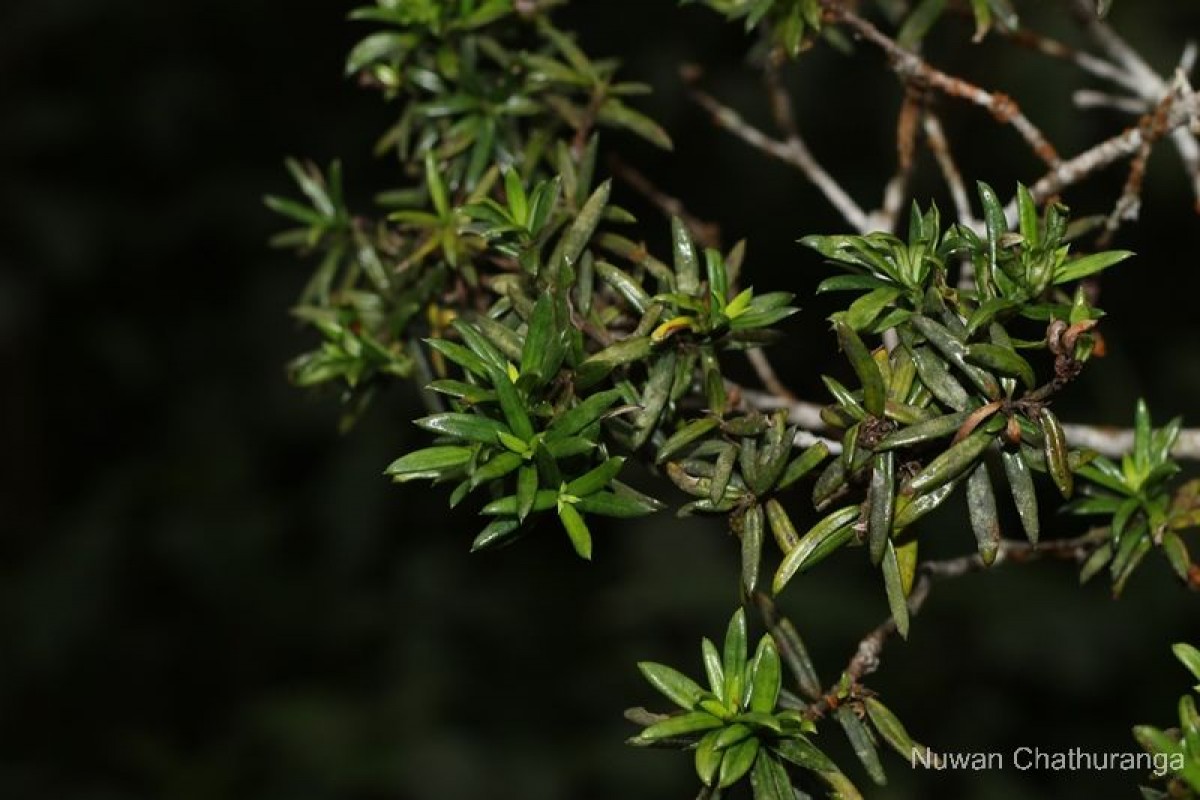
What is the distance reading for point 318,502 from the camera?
4957 millimetres

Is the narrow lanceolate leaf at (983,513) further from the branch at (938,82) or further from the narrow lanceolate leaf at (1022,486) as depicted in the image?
the branch at (938,82)

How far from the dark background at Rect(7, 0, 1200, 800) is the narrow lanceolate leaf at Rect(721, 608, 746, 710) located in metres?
2.87

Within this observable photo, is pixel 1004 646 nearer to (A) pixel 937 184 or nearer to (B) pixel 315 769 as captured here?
(A) pixel 937 184

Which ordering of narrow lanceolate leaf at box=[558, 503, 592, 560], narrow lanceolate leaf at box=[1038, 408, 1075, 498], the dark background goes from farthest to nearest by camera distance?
the dark background → narrow lanceolate leaf at box=[558, 503, 592, 560] → narrow lanceolate leaf at box=[1038, 408, 1075, 498]

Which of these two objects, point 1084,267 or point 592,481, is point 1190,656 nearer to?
point 1084,267

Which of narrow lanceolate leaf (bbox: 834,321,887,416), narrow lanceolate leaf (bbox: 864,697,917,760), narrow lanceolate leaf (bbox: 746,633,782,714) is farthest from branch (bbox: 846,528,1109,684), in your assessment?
narrow lanceolate leaf (bbox: 834,321,887,416)

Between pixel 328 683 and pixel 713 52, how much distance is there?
2640 millimetres

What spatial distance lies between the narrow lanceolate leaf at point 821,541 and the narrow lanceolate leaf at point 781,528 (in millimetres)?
24

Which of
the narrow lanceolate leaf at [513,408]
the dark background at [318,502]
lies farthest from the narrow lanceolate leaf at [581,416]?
the dark background at [318,502]

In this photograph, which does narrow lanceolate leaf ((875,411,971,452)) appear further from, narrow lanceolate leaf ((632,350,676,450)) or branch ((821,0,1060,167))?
branch ((821,0,1060,167))

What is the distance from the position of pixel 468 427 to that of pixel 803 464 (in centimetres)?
32

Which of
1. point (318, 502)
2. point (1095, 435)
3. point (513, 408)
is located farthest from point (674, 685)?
point (318, 502)

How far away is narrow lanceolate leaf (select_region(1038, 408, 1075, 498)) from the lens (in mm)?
1180

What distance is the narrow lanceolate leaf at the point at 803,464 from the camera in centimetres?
132
